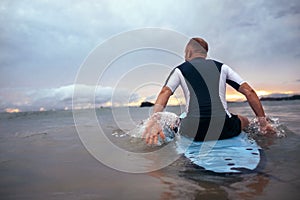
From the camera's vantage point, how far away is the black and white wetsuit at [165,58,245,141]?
3615 mm

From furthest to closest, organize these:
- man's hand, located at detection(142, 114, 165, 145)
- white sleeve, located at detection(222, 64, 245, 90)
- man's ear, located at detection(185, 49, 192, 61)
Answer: man's ear, located at detection(185, 49, 192, 61) → white sleeve, located at detection(222, 64, 245, 90) → man's hand, located at detection(142, 114, 165, 145)

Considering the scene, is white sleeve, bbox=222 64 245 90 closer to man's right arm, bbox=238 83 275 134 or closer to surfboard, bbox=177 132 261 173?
man's right arm, bbox=238 83 275 134

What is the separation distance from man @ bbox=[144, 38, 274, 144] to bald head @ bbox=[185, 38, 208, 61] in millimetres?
54

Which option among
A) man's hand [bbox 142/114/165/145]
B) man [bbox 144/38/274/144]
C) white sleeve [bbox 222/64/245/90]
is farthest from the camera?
white sleeve [bbox 222/64/245/90]

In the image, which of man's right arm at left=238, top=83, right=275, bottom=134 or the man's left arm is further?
man's right arm at left=238, top=83, right=275, bottom=134

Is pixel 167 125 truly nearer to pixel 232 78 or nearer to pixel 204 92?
pixel 204 92

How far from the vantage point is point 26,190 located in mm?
2279

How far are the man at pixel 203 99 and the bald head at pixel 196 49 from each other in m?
0.05

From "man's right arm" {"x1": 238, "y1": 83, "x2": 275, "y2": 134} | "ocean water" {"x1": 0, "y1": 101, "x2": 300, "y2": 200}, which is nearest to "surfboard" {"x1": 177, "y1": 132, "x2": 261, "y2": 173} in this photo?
"ocean water" {"x1": 0, "y1": 101, "x2": 300, "y2": 200}

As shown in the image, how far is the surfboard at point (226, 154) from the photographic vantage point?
270 cm

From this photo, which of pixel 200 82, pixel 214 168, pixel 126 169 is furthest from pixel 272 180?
pixel 200 82

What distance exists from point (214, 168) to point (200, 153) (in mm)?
599

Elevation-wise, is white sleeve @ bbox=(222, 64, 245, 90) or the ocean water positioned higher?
white sleeve @ bbox=(222, 64, 245, 90)

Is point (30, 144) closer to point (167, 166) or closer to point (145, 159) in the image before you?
point (145, 159)
